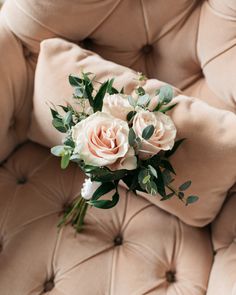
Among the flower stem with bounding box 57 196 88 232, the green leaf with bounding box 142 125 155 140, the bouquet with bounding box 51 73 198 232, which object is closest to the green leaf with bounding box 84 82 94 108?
the bouquet with bounding box 51 73 198 232

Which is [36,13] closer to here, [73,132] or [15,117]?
[15,117]

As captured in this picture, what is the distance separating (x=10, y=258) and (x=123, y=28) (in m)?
0.53

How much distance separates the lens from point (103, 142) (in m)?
0.58

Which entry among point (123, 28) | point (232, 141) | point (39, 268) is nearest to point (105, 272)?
point (39, 268)

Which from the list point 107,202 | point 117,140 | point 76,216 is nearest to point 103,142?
point 117,140

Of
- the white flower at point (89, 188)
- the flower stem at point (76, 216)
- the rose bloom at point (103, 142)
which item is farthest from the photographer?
the flower stem at point (76, 216)

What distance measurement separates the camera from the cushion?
71 cm

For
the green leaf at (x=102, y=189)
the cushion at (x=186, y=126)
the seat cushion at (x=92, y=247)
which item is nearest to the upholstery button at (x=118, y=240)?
the seat cushion at (x=92, y=247)

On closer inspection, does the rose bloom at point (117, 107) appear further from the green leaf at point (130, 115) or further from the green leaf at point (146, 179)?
the green leaf at point (146, 179)

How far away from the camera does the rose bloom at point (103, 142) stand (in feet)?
1.88

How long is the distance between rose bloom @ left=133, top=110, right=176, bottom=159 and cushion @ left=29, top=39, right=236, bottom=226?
106 millimetres

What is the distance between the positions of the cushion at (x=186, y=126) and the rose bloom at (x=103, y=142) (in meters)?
0.17

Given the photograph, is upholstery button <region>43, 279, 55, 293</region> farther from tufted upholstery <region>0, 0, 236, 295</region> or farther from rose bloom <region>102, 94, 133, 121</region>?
rose bloom <region>102, 94, 133, 121</region>

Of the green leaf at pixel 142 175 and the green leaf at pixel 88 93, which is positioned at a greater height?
the green leaf at pixel 88 93
